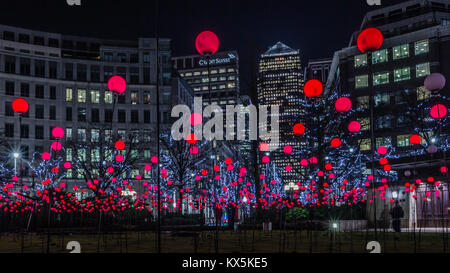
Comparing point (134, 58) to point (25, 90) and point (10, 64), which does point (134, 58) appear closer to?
point (25, 90)

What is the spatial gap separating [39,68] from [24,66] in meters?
2.11

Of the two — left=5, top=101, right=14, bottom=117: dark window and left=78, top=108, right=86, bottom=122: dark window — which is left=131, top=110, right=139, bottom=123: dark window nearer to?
left=78, top=108, right=86, bottom=122: dark window

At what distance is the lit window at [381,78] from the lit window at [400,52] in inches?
92.4

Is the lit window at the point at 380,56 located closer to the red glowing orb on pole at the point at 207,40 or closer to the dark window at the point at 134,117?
the dark window at the point at 134,117

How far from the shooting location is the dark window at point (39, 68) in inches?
2751

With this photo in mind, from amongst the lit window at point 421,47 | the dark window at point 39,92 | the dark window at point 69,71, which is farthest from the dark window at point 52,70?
the lit window at point 421,47

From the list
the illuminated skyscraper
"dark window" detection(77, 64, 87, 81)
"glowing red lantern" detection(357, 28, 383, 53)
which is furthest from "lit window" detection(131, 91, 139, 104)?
"glowing red lantern" detection(357, 28, 383, 53)

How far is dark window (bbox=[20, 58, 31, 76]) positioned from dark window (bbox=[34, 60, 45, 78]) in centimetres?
101

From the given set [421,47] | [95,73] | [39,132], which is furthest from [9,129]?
[421,47]

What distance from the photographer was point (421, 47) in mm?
57906

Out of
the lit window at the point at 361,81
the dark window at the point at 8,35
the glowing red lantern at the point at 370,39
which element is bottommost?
the glowing red lantern at the point at 370,39

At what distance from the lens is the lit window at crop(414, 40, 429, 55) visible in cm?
5741
